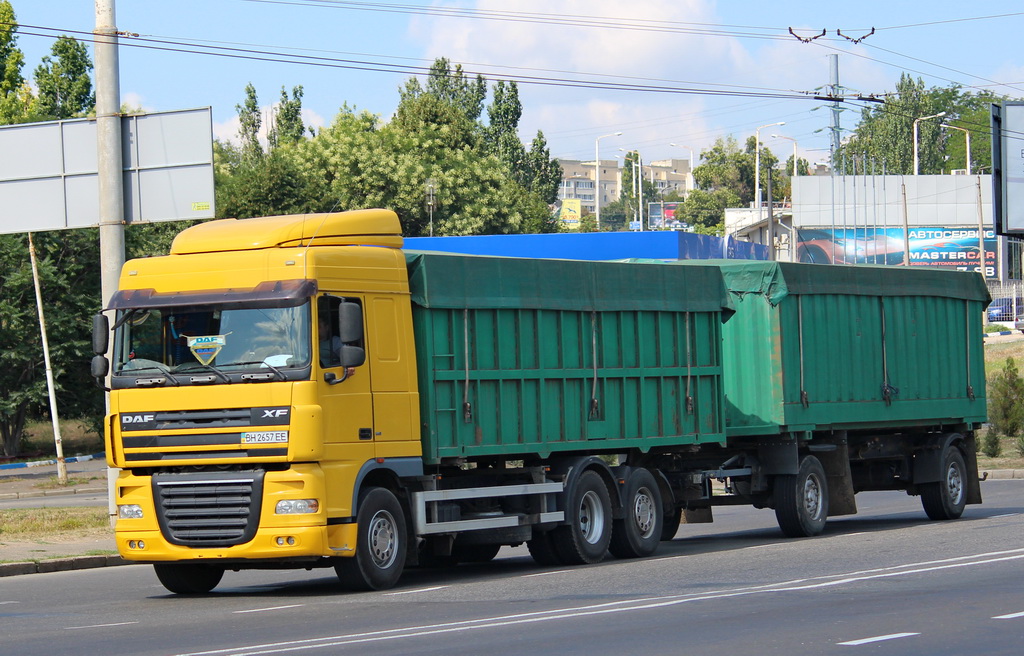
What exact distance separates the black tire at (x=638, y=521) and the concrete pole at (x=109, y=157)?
20.9ft

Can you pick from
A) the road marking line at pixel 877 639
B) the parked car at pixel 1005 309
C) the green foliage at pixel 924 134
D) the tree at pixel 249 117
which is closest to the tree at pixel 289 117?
the tree at pixel 249 117

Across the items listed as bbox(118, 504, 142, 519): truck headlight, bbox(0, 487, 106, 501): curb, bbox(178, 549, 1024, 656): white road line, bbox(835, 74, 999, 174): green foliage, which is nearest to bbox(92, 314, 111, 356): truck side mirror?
bbox(118, 504, 142, 519): truck headlight

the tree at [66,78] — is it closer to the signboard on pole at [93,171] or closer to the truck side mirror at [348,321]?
the signboard on pole at [93,171]

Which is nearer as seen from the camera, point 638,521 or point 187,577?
point 187,577

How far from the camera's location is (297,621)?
10938 millimetres

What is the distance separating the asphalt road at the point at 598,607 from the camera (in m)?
9.28

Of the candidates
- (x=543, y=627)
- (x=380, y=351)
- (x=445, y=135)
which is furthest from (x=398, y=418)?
(x=445, y=135)

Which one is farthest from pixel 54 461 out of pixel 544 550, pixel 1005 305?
pixel 1005 305

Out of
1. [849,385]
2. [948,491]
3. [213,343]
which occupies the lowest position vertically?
[948,491]

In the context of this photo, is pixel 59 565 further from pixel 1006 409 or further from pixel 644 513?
pixel 1006 409

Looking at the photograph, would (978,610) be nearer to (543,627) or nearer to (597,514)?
(543,627)

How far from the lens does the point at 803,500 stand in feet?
60.3

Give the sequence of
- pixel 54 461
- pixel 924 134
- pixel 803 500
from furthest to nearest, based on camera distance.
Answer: pixel 924 134 < pixel 54 461 < pixel 803 500

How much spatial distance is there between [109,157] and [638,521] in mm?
8004
